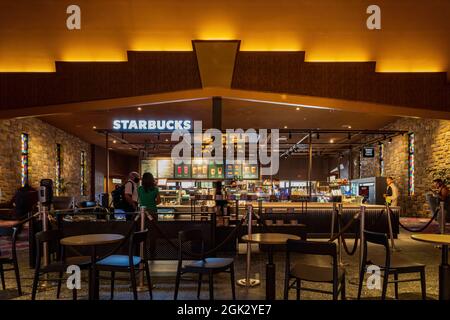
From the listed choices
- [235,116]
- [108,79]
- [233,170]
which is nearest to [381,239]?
[108,79]

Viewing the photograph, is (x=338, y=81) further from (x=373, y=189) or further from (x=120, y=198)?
(x=373, y=189)

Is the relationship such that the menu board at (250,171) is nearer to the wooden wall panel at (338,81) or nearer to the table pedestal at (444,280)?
the wooden wall panel at (338,81)

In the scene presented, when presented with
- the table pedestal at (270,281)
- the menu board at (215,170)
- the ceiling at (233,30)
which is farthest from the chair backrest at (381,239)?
the menu board at (215,170)

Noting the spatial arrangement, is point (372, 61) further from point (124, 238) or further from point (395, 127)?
point (395, 127)

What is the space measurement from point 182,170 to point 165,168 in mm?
799

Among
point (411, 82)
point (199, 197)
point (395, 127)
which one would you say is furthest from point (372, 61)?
point (395, 127)

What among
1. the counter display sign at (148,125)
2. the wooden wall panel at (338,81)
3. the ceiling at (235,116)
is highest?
the ceiling at (235,116)

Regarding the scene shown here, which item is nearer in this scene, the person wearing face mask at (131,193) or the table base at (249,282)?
the table base at (249,282)

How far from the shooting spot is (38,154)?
43.5 feet

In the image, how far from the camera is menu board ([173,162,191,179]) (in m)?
11.7

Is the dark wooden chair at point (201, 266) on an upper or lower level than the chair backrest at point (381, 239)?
lower

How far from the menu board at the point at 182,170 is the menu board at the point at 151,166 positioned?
94 centimetres

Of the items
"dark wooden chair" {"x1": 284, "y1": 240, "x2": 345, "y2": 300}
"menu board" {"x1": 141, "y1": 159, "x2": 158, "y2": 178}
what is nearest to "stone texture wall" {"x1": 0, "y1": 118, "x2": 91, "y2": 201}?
"menu board" {"x1": 141, "y1": 159, "x2": 158, "y2": 178}

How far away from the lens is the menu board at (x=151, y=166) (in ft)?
40.4
